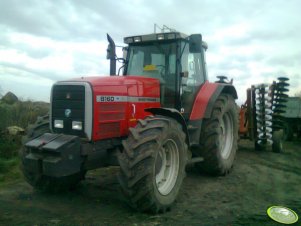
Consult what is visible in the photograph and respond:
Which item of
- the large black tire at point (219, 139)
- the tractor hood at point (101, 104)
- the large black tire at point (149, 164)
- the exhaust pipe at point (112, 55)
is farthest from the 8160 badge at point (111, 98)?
the large black tire at point (219, 139)

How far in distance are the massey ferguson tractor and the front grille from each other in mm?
14

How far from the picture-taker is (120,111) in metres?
5.77

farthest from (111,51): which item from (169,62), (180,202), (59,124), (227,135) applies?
(227,135)

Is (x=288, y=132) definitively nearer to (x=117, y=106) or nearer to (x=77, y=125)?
(x=117, y=106)

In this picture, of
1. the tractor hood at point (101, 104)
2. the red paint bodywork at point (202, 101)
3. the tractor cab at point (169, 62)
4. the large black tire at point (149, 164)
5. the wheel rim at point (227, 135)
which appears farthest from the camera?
the wheel rim at point (227, 135)

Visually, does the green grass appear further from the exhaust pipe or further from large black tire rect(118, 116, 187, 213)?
large black tire rect(118, 116, 187, 213)

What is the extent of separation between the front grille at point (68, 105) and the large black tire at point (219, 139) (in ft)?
9.03

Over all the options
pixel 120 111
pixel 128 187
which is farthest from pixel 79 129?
pixel 128 187

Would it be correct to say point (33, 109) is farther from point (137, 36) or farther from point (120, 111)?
point (120, 111)

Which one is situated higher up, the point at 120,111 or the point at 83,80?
the point at 83,80

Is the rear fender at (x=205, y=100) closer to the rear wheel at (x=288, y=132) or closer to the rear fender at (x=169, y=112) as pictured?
the rear fender at (x=169, y=112)

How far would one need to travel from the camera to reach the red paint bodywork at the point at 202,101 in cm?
706

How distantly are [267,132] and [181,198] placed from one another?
5895 mm

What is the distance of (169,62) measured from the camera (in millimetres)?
6797
